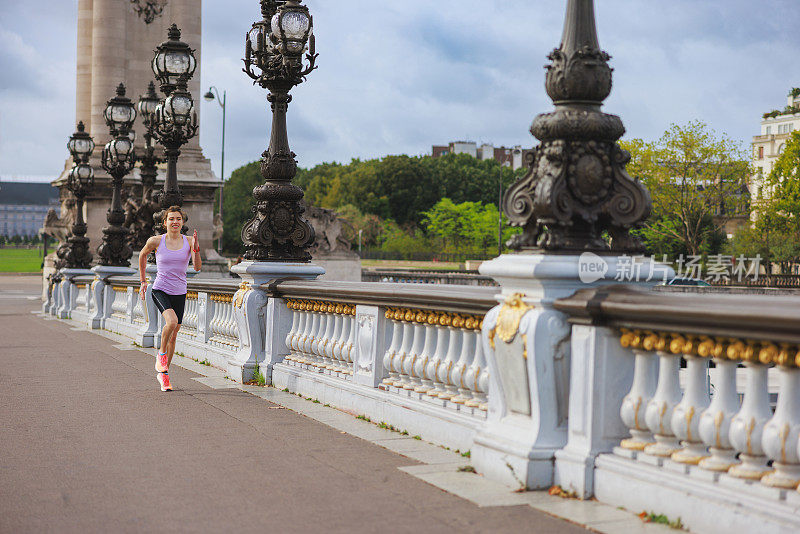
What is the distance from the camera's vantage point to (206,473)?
6859 millimetres

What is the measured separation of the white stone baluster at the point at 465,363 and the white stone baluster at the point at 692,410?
7.40ft

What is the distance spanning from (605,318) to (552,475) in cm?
103

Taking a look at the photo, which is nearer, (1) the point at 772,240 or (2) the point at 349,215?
(1) the point at 772,240

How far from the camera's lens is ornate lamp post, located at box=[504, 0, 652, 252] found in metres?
6.34

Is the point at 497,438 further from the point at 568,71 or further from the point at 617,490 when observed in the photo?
the point at 568,71

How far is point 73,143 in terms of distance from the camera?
29359 mm

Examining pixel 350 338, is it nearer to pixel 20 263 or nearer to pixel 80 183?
pixel 80 183

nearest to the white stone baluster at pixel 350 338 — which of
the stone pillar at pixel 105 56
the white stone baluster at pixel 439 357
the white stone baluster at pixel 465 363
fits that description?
the white stone baluster at pixel 439 357

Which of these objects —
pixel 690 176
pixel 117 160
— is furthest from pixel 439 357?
pixel 690 176

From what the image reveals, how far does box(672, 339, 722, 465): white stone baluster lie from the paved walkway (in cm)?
55

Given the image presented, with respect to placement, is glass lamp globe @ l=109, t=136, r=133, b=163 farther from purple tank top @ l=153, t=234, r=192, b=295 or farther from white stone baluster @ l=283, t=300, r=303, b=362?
white stone baluster @ l=283, t=300, r=303, b=362

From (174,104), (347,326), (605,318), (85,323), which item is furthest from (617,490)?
(85,323)

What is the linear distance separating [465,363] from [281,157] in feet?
18.2

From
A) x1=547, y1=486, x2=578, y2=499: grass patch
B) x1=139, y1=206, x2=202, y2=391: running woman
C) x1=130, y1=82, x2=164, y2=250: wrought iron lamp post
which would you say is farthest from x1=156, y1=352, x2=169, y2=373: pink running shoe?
x1=130, y1=82, x2=164, y2=250: wrought iron lamp post
